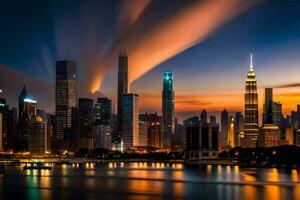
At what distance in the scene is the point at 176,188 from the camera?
222 feet

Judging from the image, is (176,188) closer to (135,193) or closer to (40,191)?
(135,193)

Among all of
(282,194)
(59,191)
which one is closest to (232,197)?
(282,194)

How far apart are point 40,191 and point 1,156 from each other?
13294 centimetres

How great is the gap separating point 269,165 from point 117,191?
87846 mm

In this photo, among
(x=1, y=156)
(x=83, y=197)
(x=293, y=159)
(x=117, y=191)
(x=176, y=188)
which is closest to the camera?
(x=83, y=197)

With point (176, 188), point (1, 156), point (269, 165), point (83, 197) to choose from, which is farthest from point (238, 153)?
point (83, 197)

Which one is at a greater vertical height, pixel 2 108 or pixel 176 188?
pixel 2 108

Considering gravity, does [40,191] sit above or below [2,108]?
below

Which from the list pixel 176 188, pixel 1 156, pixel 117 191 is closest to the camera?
pixel 117 191

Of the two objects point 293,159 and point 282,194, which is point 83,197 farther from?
point 293,159

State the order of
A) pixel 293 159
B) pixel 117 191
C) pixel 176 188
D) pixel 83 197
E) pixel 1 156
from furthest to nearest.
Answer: pixel 1 156 → pixel 293 159 → pixel 176 188 → pixel 117 191 → pixel 83 197

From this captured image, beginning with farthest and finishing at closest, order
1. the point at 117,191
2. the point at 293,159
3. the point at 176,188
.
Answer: the point at 293,159 → the point at 176,188 → the point at 117,191

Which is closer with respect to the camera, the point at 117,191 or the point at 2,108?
the point at 117,191

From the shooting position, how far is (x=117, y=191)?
6303 centimetres
